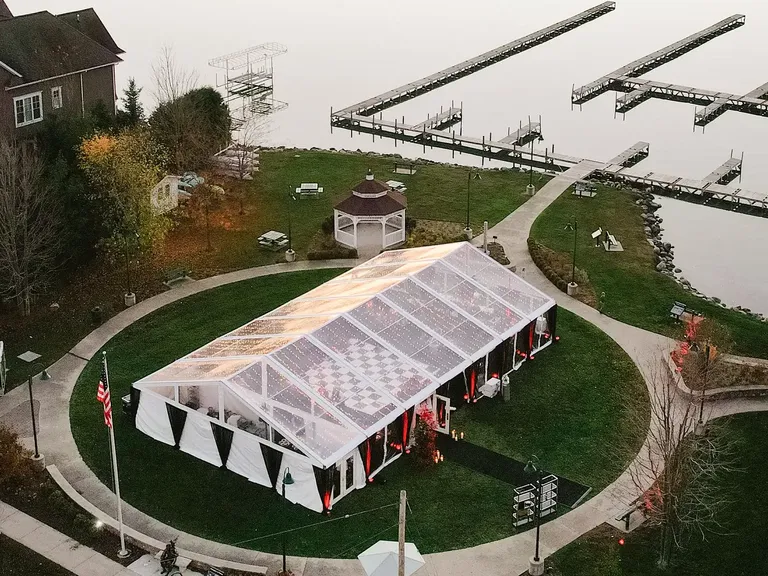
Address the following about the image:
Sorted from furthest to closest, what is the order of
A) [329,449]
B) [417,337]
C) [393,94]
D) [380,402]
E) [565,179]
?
[393,94] → [565,179] → [417,337] → [380,402] → [329,449]

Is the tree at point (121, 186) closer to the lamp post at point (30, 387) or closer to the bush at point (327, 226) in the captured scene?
the lamp post at point (30, 387)

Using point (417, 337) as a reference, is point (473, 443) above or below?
below

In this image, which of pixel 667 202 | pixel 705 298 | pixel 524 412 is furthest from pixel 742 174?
pixel 524 412

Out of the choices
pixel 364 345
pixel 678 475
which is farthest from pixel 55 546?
pixel 678 475

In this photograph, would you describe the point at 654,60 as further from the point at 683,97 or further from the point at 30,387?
the point at 30,387

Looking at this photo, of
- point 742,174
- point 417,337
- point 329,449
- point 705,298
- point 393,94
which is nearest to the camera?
point 329,449

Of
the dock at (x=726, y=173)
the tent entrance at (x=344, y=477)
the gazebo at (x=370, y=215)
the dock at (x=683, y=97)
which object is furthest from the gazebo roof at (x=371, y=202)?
the dock at (x=683, y=97)

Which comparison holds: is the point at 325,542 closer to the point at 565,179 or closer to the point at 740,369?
the point at 740,369
